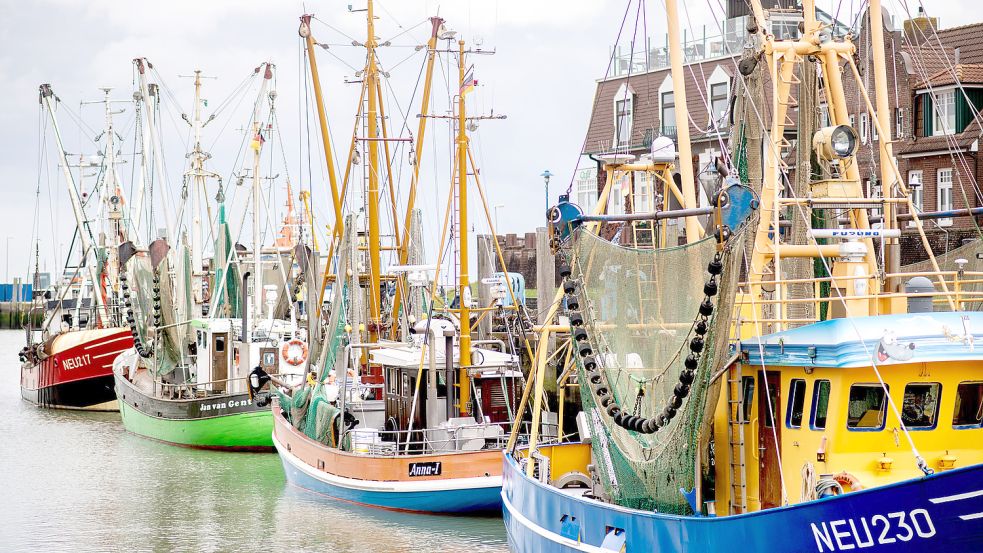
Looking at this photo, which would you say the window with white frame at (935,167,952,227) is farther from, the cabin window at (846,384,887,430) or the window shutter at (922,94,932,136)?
the cabin window at (846,384,887,430)

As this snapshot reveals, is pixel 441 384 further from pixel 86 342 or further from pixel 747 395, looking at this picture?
pixel 86 342

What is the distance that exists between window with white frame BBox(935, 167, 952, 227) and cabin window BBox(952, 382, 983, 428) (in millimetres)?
25070

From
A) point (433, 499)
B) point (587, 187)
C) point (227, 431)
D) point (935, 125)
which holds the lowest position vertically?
point (433, 499)

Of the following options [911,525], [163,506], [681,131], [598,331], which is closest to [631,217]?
[598,331]

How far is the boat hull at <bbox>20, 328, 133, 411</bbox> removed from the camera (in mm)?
45375

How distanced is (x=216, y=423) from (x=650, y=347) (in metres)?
21.7

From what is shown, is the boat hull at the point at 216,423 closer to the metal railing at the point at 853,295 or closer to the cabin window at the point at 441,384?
the cabin window at the point at 441,384

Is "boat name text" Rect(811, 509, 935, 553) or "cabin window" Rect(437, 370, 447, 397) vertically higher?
"cabin window" Rect(437, 370, 447, 397)

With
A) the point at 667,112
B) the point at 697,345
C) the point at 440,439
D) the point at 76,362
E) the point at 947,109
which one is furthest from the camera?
→ the point at 76,362

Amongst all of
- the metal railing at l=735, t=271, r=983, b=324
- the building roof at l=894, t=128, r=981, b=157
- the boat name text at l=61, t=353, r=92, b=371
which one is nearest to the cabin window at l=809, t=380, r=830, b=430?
the metal railing at l=735, t=271, r=983, b=324

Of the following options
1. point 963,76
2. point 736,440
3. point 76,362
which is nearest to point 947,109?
point 963,76

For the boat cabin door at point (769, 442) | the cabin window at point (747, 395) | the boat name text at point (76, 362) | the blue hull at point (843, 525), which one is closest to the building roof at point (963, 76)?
the cabin window at point (747, 395)

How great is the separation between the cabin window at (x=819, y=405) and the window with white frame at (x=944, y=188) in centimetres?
2543

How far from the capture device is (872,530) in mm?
10305
